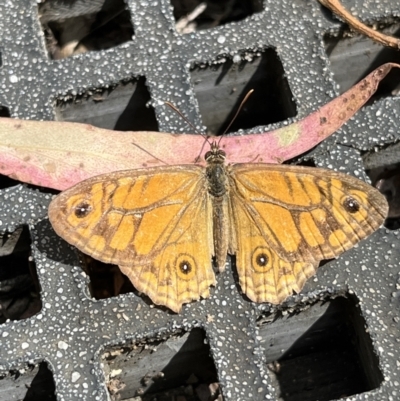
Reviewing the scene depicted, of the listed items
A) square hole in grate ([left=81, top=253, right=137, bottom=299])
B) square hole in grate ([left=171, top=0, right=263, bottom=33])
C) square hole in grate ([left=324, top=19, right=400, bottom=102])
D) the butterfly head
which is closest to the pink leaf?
the butterfly head

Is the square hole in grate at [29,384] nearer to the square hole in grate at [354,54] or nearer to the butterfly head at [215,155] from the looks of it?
the butterfly head at [215,155]

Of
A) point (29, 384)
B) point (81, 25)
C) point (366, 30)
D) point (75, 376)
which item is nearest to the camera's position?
point (75, 376)

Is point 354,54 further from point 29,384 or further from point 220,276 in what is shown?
point 29,384

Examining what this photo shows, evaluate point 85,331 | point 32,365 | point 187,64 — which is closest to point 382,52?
point 187,64

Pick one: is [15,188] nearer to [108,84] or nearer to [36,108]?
[36,108]

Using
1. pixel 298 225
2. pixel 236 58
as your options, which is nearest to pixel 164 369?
pixel 298 225

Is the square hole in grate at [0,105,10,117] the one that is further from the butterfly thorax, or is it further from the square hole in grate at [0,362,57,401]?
the square hole in grate at [0,362,57,401]

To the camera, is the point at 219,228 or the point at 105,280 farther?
the point at 105,280
